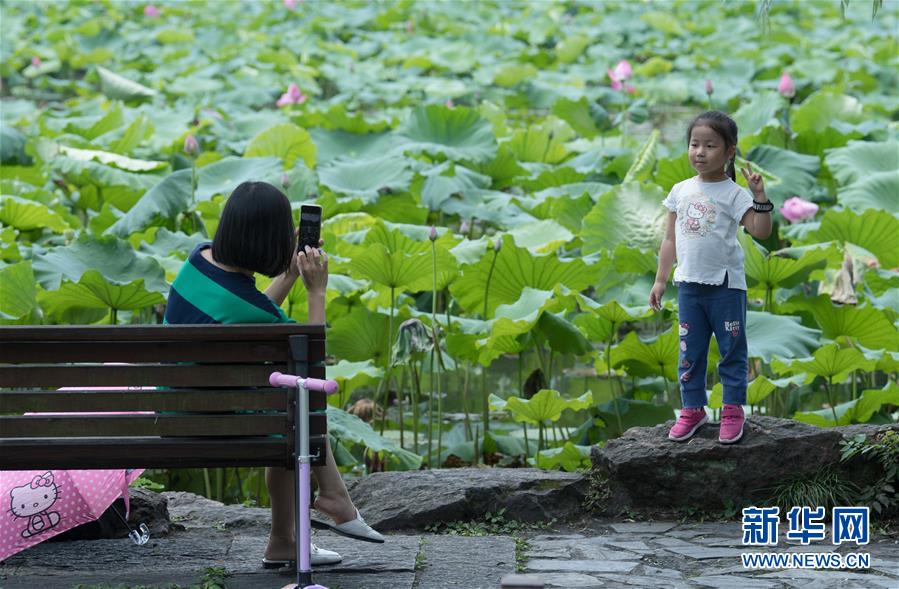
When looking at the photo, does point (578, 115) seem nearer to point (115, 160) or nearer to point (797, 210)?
point (797, 210)

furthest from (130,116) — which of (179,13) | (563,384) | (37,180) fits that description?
(179,13)

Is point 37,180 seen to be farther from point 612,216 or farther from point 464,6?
point 464,6

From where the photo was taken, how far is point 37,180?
6879 millimetres

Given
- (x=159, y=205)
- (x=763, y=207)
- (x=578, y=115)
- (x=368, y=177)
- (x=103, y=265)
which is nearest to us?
(x=763, y=207)

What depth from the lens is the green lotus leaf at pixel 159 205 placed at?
5.59 m

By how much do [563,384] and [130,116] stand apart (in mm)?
4339

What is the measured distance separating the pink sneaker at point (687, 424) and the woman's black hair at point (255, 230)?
1.22 meters

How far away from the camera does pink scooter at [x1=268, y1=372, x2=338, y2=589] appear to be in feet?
8.57

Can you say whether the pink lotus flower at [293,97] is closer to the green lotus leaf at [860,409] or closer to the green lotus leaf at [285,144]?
the green lotus leaf at [285,144]

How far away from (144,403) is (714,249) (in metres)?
1.43

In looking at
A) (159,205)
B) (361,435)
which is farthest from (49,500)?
(159,205)

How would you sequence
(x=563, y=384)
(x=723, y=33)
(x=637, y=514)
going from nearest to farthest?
(x=637, y=514), (x=563, y=384), (x=723, y=33)

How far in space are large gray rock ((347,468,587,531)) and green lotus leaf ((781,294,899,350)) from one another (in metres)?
1.42

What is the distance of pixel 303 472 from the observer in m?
2.62
